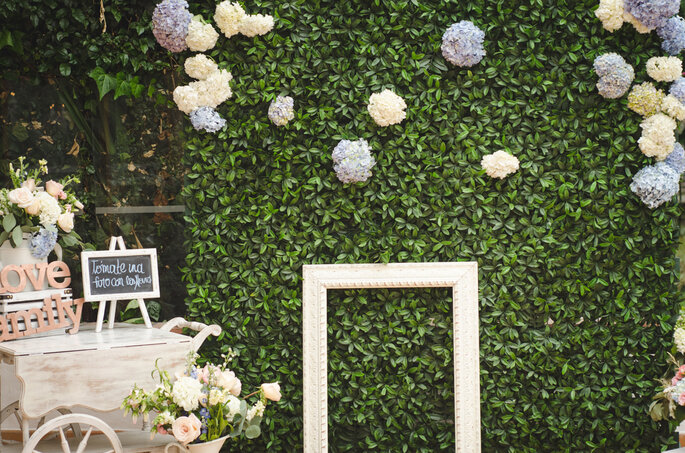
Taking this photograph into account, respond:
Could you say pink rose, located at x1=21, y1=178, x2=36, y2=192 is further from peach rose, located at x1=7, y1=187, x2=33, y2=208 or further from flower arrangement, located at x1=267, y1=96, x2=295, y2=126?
flower arrangement, located at x1=267, y1=96, x2=295, y2=126

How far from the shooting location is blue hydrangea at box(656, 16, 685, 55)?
3.06m

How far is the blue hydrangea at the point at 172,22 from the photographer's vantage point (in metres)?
3.05

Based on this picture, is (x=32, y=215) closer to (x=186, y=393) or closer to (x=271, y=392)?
(x=186, y=393)

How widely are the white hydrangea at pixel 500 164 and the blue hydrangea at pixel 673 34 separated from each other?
3.26 feet

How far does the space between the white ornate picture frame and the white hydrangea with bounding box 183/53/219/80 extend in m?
1.15

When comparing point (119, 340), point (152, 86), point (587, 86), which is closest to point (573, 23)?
point (587, 86)

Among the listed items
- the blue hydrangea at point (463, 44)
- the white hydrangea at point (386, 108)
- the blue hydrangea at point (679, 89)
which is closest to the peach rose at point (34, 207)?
the white hydrangea at point (386, 108)

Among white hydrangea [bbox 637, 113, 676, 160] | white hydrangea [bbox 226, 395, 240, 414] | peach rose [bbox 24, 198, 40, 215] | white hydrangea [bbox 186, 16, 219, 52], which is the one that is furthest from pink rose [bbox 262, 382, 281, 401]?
white hydrangea [bbox 637, 113, 676, 160]

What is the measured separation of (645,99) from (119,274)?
2.79 meters

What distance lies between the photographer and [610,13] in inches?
120

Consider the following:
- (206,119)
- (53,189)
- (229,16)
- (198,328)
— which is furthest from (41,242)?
(229,16)

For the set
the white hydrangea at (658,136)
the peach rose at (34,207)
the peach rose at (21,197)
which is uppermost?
the white hydrangea at (658,136)

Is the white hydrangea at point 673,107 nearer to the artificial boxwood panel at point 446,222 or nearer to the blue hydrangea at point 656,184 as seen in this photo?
the artificial boxwood panel at point 446,222

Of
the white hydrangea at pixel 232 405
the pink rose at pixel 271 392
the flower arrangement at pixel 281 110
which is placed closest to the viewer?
the white hydrangea at pixel 232 405
